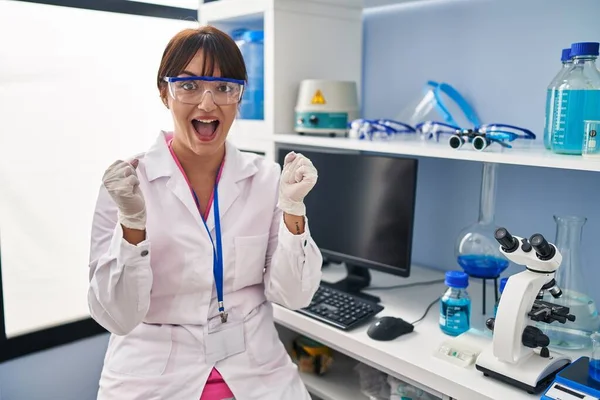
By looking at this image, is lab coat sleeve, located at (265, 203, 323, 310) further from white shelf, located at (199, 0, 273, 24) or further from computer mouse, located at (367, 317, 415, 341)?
white shelf, located at (199, 0, 273, 24)

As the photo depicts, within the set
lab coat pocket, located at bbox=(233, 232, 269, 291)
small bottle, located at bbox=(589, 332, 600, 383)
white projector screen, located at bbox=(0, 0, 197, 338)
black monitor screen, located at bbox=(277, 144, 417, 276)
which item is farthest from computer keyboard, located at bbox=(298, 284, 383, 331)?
white projector screen, located at bbox=(0, 0, 197, 338)

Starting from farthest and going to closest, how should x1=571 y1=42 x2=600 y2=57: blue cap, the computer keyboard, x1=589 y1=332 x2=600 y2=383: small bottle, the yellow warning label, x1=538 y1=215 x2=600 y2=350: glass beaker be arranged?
1. the yellow warning label
2. the computer keyboard
3. x1=538 y1=215 x2=600 y2=350: glass beaker
4. x1=571 y1=42 x2=600 y2=57: blue cap
5. x1=589 y1=332 x2=600 y2=383: small bottle

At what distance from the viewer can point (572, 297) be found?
139cm

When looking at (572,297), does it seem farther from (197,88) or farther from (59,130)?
(59,130)

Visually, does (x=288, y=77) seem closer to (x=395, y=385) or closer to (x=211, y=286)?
(x=211, y=286)

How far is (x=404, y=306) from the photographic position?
1.66m

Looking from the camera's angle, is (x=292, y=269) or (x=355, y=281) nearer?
(x=292, y=269)

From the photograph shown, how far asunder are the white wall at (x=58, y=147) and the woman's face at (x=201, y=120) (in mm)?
432

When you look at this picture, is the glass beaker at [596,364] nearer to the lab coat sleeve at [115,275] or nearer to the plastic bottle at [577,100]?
the plastic bottle at [577,100]

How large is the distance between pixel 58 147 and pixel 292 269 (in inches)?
41.2

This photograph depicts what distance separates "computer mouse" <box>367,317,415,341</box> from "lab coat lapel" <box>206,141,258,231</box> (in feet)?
1.68

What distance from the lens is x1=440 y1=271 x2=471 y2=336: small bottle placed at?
145 centimetres

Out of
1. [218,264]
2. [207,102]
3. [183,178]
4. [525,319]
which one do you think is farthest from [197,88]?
[525,319]

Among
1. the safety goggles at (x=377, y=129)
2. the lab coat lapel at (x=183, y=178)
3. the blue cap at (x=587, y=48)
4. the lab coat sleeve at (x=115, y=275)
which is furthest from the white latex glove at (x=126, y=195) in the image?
the blue cap at (x=587, y=48)
